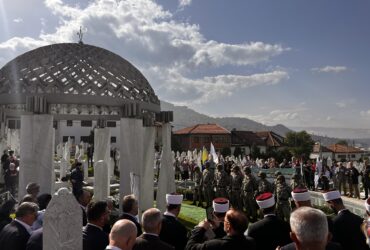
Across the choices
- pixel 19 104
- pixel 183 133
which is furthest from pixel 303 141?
pixel 19 104

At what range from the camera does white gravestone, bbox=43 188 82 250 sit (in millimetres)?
4074

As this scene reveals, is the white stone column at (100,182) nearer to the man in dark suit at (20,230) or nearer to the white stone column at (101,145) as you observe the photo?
the white stone column at (101,145)

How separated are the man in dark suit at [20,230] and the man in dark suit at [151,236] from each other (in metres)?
1.87

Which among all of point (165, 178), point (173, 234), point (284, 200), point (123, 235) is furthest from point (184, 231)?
point (284, 200)

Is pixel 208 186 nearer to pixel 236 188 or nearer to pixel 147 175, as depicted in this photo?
pixel 236 188

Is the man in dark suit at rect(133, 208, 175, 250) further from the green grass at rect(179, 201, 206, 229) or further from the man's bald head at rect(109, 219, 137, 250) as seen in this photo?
the green grass at rect(179, 201, 206, 229)

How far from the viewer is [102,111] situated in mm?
14703

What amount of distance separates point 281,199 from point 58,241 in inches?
355

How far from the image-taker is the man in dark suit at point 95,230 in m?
4.53

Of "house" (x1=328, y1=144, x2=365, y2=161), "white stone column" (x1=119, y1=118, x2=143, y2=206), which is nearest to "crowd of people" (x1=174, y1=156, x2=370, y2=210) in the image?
"white stone column" (x1=119, y1=118, x2=143, y2=206)

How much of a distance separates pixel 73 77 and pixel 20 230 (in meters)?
8.19

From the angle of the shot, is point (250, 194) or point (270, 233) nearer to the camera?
point (270, 233)

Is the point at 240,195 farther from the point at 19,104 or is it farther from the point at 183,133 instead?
the point at 183,133

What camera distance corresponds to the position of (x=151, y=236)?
4320 millimetres
